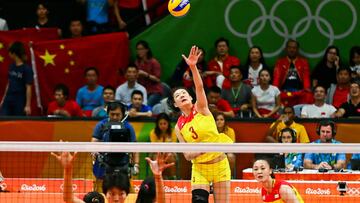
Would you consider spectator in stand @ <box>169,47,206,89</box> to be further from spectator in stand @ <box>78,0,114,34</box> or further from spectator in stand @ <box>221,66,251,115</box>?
spectator in stand @ <box>78,0,114,34</box>

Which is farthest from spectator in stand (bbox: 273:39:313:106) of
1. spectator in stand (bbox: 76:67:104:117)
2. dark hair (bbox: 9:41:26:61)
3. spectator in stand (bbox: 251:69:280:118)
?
dark hair (bbox: 9:41:26:61)

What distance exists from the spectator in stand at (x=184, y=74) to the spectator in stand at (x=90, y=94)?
5.04ft

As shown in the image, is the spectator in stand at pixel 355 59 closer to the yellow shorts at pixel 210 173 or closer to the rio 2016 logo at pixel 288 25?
the rio 2016 logo at pixel 288 25

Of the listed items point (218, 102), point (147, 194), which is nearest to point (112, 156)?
point (218, 102)

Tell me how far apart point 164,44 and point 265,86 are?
2753mm

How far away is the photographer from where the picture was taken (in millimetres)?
16766

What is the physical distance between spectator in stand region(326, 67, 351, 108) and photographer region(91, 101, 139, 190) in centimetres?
493

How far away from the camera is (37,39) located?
2339 centimetres

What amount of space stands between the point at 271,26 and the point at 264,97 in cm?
247

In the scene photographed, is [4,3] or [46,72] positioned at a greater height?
[4,3]

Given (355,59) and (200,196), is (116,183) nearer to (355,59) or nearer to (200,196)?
(200,196)

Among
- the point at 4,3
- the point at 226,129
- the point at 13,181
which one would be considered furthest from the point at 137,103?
the point at 4,3

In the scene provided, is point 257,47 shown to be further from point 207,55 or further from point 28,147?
point 28,147

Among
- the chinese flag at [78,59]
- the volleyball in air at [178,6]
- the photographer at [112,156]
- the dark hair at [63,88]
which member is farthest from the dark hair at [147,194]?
the chinese flag at [78,59]
